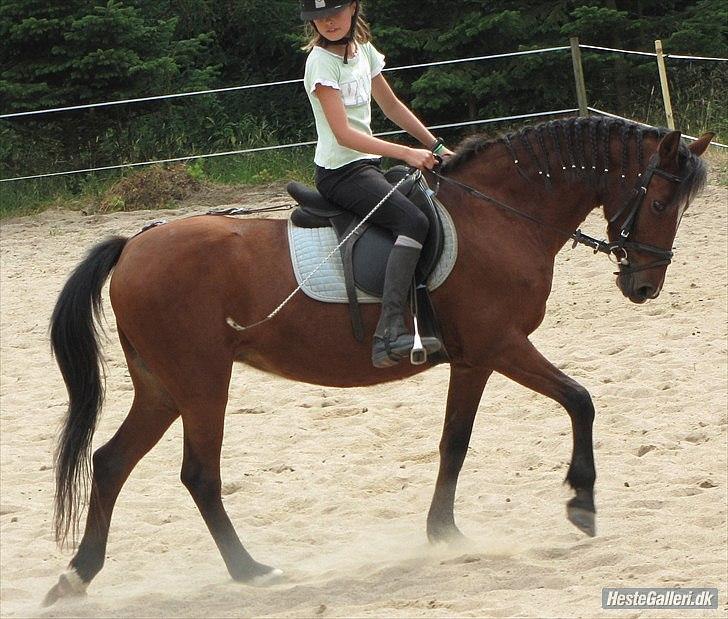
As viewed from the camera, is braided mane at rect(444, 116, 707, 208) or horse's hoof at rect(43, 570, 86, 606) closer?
horse's hoof at rect(43, 570, 86, 606)

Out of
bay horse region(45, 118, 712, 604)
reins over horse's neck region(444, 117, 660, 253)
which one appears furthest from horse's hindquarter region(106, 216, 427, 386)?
reins over horse's neck region(444, 117, 660, 253)

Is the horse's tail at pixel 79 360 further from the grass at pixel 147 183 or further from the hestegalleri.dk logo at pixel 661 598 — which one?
the grass at pixel 147 183

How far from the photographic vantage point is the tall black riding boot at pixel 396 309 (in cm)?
458

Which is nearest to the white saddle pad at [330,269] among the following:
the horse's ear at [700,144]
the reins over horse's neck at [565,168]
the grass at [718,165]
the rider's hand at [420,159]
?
the rider's hand at [420,159]

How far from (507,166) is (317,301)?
105cm

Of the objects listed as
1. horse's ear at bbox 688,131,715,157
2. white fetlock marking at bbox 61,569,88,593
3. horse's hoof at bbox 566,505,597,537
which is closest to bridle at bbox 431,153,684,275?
horse's ear at bbox 688,131,715,157

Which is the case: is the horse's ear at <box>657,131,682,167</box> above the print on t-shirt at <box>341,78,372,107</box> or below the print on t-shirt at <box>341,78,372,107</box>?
below

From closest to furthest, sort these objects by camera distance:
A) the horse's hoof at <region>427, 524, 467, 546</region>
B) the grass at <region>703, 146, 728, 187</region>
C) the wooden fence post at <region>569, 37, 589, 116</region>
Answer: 1. the horse's hoof at <region>427, 524, 467, 546</region>
2. the grass at <region>703, 146, 728, 187</region>
3. the wooden fence post at <region>569, 37, 589, 116</region>

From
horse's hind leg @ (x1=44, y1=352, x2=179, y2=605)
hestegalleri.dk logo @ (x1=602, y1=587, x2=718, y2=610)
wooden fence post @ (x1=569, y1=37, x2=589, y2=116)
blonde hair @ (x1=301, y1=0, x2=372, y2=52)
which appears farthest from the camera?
wooden fence post @ (x1=569, y1=37, x2=589, y2=116)

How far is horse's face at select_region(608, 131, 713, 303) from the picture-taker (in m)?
4.75

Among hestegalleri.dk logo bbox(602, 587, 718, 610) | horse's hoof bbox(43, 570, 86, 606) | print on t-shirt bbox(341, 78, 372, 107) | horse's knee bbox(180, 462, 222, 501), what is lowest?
horse's hoof bbox(43, 570, 86, 606)

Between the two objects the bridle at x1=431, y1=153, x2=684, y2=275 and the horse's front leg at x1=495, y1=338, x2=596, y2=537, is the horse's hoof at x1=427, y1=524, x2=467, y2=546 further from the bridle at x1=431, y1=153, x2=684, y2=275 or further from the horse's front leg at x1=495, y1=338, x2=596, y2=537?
the bridle at x1=431, y1=153, x2=684, y2=275

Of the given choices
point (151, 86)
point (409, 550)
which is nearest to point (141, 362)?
point (409, 550)

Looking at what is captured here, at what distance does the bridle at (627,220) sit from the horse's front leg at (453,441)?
725mm
